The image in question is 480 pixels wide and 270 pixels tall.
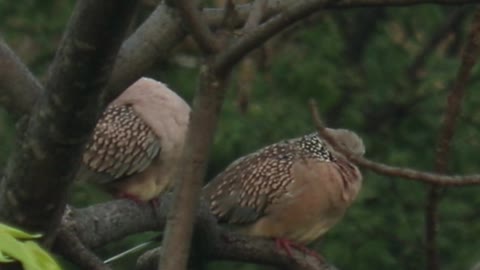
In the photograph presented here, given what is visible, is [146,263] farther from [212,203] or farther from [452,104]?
[452,104]

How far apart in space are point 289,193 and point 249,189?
162mm

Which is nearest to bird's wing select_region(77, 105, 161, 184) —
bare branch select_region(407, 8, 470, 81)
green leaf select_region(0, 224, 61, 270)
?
green leaf select_region(0, 224, 61, 270)

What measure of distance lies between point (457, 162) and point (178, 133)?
4315mm

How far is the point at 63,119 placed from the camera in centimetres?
370

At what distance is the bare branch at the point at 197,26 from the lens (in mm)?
3377

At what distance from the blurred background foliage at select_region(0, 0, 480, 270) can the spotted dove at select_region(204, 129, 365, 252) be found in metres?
2.62

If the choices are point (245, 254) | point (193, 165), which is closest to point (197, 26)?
point (193, 165)

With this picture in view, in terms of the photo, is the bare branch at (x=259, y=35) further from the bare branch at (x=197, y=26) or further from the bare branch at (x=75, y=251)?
the bare branch at (x=75, y=251)

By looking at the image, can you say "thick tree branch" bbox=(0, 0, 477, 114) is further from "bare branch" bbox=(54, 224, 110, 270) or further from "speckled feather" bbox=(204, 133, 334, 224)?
"speckled feather" bbox=(204, 133, 334, 224)

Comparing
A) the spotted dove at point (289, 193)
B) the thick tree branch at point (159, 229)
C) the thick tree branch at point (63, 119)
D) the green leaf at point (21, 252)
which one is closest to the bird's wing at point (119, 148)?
the spotted dove at point (289, 193)

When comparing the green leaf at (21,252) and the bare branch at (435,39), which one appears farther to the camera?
the bare branch at (435,39)

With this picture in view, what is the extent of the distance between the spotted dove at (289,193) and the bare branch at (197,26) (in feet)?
11.1

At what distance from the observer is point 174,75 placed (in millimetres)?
10641

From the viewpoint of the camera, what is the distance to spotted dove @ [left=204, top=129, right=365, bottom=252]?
22.6 feet
